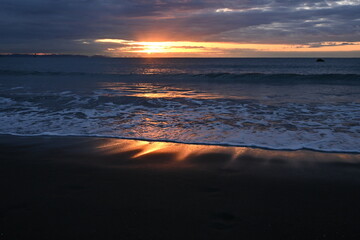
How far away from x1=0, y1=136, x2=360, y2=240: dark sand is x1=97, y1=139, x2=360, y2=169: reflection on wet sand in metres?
0.02

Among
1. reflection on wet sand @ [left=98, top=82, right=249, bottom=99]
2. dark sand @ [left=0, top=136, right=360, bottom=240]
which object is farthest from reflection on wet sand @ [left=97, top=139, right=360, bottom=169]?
reflection on wet sand @ [left=98, top=82, right=249, bottom=99]

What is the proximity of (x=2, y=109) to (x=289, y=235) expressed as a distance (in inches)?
388

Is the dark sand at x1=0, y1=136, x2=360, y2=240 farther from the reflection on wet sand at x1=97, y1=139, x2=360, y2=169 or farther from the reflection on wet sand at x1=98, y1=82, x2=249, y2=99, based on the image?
the reflection on wet sand at x1=98, y1=82, x2=249, y2=99

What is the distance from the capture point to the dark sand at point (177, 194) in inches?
113

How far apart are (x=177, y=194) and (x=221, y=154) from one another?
1788 millimetres

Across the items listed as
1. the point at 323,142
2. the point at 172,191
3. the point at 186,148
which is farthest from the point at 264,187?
the point at 323,142

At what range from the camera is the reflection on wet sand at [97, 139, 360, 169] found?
487 cm

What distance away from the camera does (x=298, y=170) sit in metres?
4.45

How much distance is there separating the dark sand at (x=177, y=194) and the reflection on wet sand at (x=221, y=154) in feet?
0.05

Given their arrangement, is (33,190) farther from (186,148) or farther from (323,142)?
(323,142)

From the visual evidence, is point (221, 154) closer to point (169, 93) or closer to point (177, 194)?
point (177, 194)

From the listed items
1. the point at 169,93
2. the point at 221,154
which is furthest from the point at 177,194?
the point at 169,93

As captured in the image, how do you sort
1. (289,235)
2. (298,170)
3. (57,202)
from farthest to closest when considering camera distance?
1. (298,170)
2. (57,202)
3. (289,235)

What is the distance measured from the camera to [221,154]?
5.26 meters
